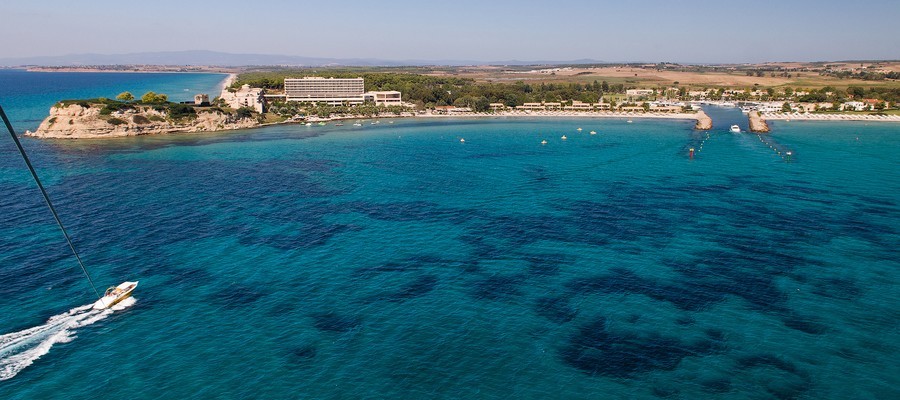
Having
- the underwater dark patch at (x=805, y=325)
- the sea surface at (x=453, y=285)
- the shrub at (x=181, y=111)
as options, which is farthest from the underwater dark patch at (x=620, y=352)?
the shrub at (x=181, y=111)

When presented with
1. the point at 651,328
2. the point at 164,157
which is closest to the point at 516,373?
the point at 651,328

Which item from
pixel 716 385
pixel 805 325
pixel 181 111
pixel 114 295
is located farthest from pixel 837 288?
pixel 181 111

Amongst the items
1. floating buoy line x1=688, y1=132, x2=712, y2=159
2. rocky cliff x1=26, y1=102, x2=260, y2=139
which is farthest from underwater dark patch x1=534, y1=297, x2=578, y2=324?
rocky cliff x1=26, y1=102, x2=260, y2=139

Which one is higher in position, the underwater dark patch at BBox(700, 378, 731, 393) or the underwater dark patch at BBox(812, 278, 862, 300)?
the underwater dark patch at BBox(812, 278, 862, 300)

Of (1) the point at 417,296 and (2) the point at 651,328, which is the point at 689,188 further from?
(1) the point at 417,296

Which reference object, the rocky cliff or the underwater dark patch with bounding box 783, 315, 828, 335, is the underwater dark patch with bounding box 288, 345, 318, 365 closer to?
the underwater dark patch with bounding box 783, 315, 828, 335

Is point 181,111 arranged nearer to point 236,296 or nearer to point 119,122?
point 119,122
